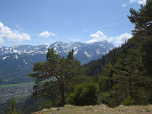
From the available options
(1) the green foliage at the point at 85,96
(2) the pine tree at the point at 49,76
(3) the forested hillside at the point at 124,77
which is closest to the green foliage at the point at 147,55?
(3) the forested hillside at the point at 124,77

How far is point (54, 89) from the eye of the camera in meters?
18.8

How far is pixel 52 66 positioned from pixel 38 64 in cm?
266

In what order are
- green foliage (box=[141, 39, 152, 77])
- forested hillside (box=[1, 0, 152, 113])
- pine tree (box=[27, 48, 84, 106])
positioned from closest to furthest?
green foliage (box=[141, 39, 152, 77]) < forested hillside (box=[1, 0, 152, 113]) < pine tree (box=[27, 48, 84, 106])

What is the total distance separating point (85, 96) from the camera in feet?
50.0

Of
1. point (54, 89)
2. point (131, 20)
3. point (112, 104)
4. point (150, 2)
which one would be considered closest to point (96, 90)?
point (112, 104)

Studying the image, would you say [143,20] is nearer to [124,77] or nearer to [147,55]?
[147,55]

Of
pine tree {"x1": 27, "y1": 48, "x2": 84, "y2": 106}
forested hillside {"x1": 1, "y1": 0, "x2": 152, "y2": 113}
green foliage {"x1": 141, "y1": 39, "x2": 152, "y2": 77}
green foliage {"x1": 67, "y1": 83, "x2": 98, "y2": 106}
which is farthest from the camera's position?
pine tree {"x1": 27, "y1": 48, "x2": 84, "y2": 106}

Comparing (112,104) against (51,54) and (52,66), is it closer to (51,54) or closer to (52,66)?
(52,66)

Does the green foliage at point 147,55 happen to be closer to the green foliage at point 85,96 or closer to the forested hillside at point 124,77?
the forested hillside at point 124,77

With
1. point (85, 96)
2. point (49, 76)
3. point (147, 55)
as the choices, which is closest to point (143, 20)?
point (147, 55)

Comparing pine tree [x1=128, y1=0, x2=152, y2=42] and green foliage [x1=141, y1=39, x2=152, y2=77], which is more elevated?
pine tree [x1=128, y1=0, x2=152, y2=42]

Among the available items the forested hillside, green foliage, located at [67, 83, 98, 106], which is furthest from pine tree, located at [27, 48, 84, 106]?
green foliage, located at [67, 83, 98, 106]

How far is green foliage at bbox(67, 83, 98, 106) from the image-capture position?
15.1m

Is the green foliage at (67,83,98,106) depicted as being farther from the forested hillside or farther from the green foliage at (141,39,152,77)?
the green foliage at (141,39,152,77)
